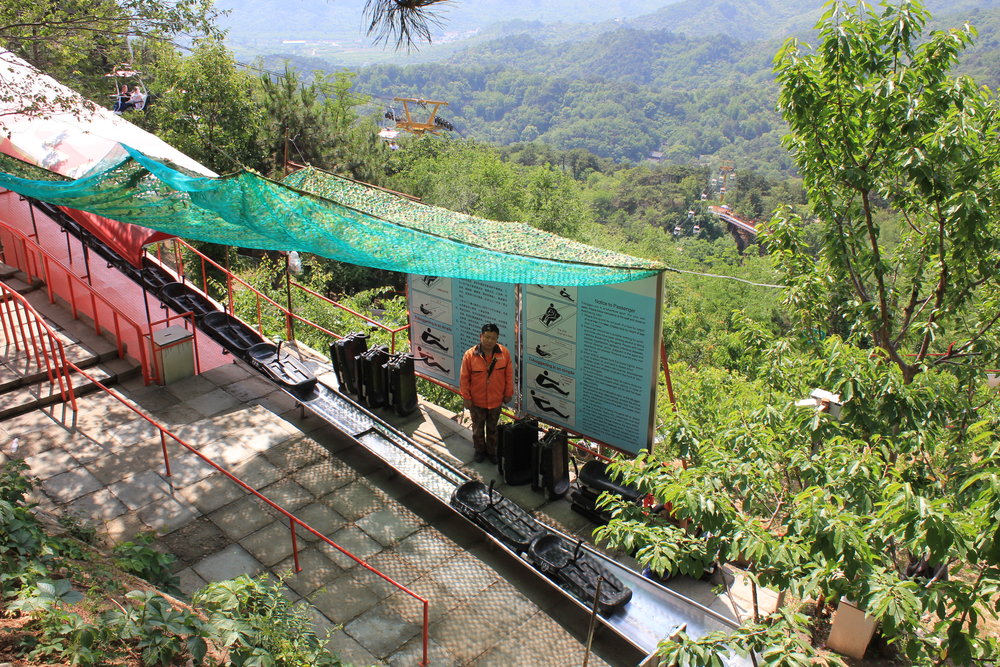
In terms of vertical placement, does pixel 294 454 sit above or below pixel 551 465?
below

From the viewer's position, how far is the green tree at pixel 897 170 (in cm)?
618

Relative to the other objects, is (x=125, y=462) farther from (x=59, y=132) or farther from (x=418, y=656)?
(x=59, y=132)

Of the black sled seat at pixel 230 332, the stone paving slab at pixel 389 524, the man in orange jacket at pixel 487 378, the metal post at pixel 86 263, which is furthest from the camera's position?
the metal post at pixel 86 263

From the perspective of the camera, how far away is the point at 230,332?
9.88m

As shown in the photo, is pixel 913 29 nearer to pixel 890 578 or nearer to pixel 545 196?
pixel 890 578

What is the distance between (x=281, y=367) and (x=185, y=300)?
2.09 meters

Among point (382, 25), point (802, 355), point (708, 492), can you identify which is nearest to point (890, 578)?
point (708, 492)

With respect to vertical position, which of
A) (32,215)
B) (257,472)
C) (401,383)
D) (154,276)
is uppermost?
(32,215)

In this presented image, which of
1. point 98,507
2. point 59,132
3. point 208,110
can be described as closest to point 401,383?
point 98,507

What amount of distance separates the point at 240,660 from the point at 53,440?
15.9 feet

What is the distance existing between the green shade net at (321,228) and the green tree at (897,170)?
6.59 ft

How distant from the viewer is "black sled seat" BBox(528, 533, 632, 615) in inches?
235

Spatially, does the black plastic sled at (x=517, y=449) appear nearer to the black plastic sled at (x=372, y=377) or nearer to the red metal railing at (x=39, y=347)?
the black plastic sled at (x=372, y=377)

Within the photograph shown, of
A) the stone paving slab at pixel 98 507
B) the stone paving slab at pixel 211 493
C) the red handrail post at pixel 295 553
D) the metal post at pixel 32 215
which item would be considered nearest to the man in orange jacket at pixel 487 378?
the red handrail post at pixel 295 553
